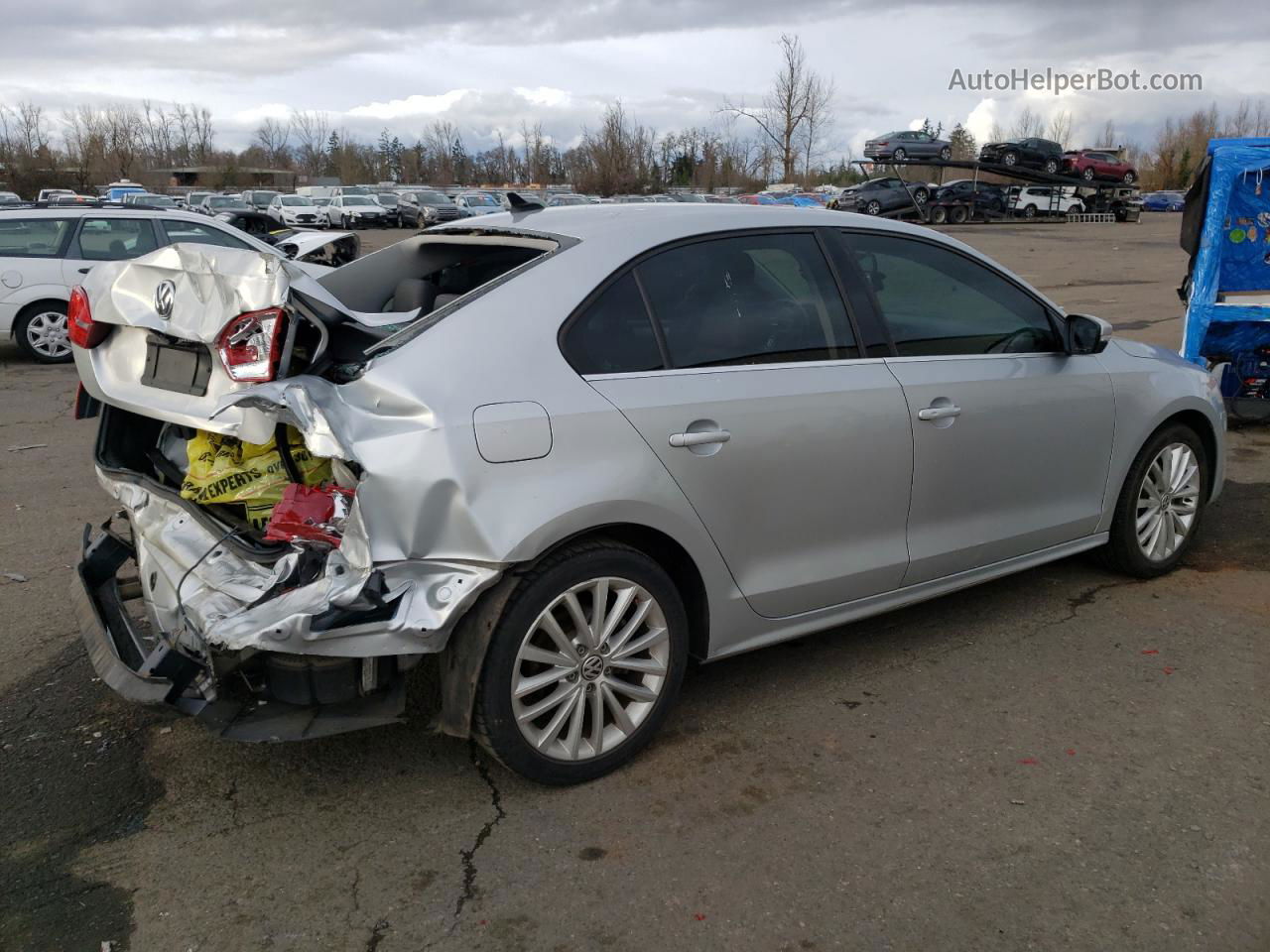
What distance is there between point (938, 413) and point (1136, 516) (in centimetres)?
155

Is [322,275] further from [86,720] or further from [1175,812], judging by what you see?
[1175,812]

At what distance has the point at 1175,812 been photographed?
10.2ft

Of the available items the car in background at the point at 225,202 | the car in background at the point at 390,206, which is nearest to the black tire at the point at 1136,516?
the car in background at the point at 225,202

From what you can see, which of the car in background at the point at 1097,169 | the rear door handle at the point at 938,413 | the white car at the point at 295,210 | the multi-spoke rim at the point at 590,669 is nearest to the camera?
the multi-spoke rim at the point at 590,669

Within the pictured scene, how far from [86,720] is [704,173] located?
242 feet

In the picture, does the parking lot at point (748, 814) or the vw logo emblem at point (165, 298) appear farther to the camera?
the vw logo emblem at point (165, 298)

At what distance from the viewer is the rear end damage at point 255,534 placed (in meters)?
2.83

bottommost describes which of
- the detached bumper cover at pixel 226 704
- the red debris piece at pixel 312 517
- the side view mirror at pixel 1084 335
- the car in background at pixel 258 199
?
the detached bumper cover at pixel 226 704

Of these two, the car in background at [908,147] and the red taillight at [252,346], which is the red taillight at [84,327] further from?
the car in background at [908,147]

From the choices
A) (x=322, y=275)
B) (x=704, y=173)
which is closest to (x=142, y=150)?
(x=704, y=173)

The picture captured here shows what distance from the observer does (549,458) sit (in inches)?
118

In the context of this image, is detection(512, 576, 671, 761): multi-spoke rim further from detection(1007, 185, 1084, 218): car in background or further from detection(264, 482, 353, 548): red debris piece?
detection(1007, 185, 1084, 218): car in background

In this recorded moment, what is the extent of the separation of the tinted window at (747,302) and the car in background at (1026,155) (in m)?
43.3

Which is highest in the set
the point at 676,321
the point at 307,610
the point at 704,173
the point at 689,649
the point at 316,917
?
the point at 704,173
